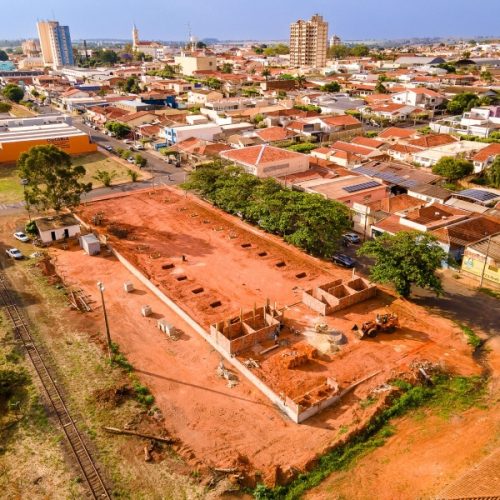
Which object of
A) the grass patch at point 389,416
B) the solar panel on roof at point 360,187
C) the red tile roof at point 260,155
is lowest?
the grass patch at point 389,416

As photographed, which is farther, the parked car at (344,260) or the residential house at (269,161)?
the residential house at (269,161)

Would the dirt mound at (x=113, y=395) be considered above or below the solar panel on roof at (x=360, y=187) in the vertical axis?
below

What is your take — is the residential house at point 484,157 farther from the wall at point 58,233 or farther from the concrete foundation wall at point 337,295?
the wall at point 58,233

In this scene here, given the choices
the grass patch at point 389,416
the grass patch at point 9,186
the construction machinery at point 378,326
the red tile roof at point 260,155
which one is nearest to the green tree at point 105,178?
the grass patch at point 9,186

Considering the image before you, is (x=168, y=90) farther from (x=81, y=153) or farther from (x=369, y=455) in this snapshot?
(x=369, y=455)

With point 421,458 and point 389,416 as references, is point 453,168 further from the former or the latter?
point 421,458

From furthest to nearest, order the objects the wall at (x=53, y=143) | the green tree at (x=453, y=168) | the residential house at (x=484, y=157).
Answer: the wall at (x=53, y=143), the residential house at (x=484, y=157), the green tree at (x=453, y=168)
